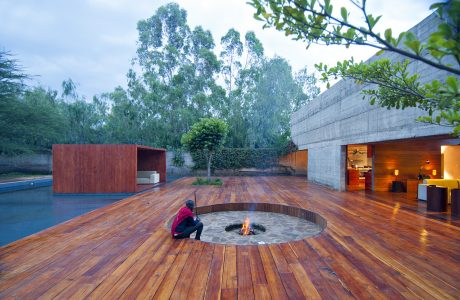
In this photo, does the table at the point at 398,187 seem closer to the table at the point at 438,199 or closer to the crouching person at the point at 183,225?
the table at the point at 438,199

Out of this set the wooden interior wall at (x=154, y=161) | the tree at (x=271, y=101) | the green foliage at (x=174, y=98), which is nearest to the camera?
the wooden interior wall at (x=154, y=161)

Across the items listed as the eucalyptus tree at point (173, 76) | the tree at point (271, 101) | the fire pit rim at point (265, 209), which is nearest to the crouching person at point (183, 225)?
the fire pit rim at point (265, 209)

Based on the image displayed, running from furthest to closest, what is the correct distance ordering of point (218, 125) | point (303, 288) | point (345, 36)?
point (218, 125), point (303, 288), point (345, 36)

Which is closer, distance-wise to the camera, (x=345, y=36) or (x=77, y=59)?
(x=345, y=36)

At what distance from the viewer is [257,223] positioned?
627cm

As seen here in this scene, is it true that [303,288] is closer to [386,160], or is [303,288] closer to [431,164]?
[386,160]

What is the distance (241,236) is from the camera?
5383mm

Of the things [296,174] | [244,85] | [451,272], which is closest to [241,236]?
[451,272]

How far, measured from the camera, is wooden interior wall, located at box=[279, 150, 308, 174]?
17297 mm

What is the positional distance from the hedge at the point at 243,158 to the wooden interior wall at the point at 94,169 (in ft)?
27.0

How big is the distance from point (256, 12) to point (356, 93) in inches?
340

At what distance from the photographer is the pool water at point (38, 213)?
4.97 meters

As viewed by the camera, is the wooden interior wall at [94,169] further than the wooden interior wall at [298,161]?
No

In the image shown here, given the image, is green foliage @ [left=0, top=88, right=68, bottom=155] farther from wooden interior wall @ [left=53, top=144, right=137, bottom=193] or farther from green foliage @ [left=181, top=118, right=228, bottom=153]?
green foliage @ [left=181, top=118, right=228, bottom=153]
